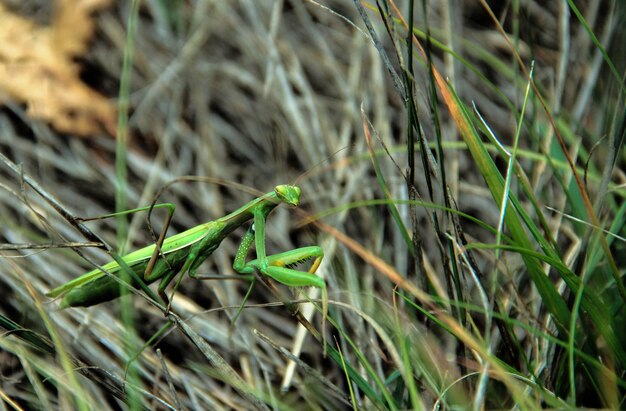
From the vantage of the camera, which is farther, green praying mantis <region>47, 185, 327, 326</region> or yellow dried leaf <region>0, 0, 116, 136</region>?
yellow dried leaf <region>0, 0, 116, 136</region>

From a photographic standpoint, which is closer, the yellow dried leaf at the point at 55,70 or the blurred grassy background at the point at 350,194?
the blurred grassy background at the point at 350,194

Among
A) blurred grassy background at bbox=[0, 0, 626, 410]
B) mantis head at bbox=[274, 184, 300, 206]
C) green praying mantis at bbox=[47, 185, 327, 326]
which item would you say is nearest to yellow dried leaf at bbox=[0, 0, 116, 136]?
blurred grassy background at bbox=[0, 0, 626, 410]

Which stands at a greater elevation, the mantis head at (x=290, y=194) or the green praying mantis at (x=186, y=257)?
the mantis head at (x=290, y=194)

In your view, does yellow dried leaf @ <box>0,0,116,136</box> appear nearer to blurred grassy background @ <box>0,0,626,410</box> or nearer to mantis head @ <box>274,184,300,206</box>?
blurred grassy background @ <box>0,0,626,410</box>

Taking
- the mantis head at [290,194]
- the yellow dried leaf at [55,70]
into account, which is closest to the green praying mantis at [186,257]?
the mantis head at [290,194]

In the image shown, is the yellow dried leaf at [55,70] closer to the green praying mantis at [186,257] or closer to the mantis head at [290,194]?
the green praying mantis at [186,257]

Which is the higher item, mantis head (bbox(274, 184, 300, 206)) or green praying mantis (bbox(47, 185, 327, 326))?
mantis head (bbox(274, 184, 300, 206))

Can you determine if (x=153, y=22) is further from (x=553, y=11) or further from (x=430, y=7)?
(x=553, y=11)
